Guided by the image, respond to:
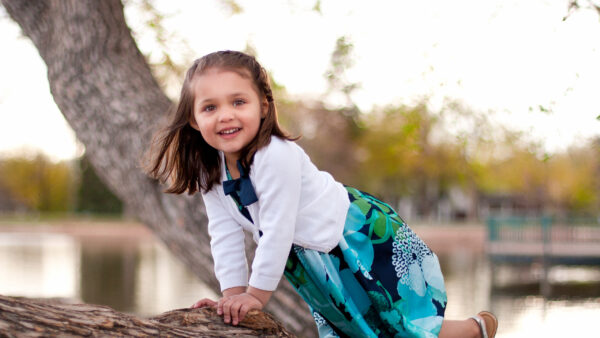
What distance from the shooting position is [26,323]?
5.26 feet

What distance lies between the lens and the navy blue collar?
207cm

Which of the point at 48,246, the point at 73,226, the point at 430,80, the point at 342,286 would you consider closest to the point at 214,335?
the point at 342,286

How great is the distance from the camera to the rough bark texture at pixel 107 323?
63.3 inches

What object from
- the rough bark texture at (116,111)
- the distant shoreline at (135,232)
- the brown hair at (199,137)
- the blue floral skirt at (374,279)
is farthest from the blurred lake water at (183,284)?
the blue floral skirt at (374,279)

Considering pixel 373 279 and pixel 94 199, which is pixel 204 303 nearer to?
pixel 373 279

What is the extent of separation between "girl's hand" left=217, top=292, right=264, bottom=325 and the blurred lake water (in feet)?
11.2

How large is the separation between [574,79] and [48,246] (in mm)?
19159

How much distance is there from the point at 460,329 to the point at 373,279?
17.7 inches

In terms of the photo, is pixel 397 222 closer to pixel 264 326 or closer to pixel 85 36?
pixel 264 326

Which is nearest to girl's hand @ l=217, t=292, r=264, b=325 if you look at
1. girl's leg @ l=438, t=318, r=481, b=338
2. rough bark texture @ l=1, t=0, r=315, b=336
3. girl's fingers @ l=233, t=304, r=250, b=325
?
girl's fingers @ l=233, t=304, r=250, b=325

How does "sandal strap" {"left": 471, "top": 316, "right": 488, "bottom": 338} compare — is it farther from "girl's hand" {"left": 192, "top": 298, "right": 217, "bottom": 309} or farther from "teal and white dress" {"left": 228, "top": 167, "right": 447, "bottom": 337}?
"girl's hand" {"left": 192, "top": 298, "right": 217, "bottom": 309}

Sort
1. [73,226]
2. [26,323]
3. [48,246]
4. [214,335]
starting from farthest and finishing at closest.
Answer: [73,226]
[48,246]
[214,335]
[26,323]

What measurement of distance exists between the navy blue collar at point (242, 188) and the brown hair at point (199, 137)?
4 centimetres

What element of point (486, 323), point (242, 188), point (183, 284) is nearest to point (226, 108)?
point (242, 188)
